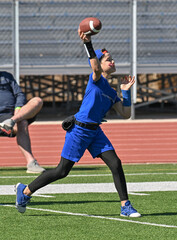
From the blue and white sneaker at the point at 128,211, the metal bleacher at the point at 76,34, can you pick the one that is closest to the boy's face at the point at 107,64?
the blue and white sneaker at the point at 128,211

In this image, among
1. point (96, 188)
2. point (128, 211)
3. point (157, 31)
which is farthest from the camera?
point (157, 31)

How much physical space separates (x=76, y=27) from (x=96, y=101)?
1341cm

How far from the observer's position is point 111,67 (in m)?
6.43

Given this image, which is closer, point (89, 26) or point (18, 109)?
point (89, 26)

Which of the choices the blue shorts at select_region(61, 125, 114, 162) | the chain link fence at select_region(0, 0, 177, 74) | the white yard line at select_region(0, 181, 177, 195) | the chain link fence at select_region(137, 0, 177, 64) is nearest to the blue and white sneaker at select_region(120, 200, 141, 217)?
the blue shorts at select_region(61, 125, 114, 162)

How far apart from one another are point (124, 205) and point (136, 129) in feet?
27.7

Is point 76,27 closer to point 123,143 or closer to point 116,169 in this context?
point 123,143

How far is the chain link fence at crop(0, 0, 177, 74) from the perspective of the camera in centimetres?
1908

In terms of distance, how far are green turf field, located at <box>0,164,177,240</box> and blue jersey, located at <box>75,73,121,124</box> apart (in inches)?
38.7

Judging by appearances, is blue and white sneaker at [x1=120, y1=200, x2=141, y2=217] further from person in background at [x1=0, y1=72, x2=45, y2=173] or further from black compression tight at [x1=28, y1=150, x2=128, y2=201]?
person in background at [x1=0, y1=72, x2=45, y2=173]

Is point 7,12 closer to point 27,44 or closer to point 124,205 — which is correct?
point 27,44

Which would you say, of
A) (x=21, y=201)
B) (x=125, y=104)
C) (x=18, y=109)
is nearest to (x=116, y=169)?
(x=125, y=104)

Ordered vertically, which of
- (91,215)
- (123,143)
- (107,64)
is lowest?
(123,143)

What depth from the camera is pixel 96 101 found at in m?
6.31
